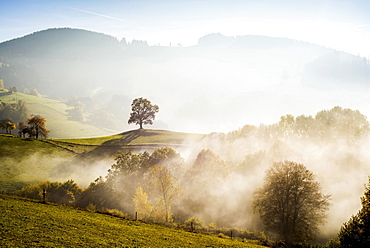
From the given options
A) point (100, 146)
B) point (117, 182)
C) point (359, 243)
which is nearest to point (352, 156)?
point (359, 243)

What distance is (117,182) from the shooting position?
244 ft

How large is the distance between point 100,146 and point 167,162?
155 feet

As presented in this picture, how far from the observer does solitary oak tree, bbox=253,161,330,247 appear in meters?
48.2

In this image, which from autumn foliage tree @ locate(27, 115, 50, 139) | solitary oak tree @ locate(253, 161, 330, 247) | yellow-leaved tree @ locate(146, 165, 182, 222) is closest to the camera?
solitary oak tree @ locate(253, 161, 330, 247)

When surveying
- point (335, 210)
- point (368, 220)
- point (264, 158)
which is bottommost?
point (335, 210)

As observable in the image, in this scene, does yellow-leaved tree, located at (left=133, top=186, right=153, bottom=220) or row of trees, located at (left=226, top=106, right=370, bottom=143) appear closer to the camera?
yellow-leaved tree, located at (left=133, top=186, right=153, bottom=220)

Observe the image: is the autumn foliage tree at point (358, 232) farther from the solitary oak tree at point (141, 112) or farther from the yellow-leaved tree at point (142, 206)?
the solitary oak tree at point (141, 112)

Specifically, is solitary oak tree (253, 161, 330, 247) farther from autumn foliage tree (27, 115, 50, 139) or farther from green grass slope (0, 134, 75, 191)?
autumn foliage tree (27, 115, 50, 139)

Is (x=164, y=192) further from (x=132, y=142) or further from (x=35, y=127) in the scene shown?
(x=35, y=127)

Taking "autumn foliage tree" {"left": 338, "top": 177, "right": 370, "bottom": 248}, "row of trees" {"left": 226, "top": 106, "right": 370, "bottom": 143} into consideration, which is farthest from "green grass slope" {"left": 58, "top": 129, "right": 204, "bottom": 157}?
"autumn foliage tree" {"left": 338, "top": 177, "right": 370, "bottom": 248}

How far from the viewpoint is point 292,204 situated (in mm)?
50562

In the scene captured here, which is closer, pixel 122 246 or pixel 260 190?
pixel 122 246

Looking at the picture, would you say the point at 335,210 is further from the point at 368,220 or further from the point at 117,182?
the point at 117,182

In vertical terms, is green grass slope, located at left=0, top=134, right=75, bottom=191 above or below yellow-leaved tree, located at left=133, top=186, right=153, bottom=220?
above
